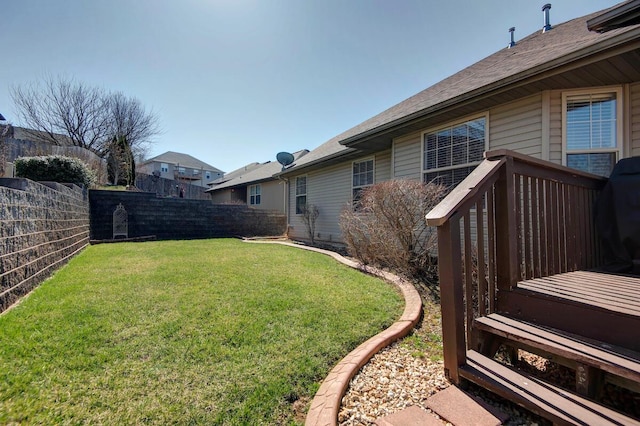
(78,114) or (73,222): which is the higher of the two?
(78,114)

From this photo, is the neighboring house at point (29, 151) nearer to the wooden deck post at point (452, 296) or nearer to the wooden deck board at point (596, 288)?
the wooden deck post at point (452, 296)

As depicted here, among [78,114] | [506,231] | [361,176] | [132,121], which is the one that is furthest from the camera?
[132,121]

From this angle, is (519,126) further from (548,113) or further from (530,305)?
(530,305)

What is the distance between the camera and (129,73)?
11.9m

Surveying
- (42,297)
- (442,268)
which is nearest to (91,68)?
(42,297)

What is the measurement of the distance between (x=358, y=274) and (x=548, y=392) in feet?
12.0

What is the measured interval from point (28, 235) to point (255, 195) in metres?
14.5

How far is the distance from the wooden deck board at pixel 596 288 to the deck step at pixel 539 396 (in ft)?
1.95

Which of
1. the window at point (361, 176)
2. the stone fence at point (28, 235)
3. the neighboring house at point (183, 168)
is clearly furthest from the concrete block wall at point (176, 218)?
the neighboring house at point (183, 168)

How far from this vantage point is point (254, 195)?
720 inches

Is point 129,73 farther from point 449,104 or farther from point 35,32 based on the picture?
point 449,104

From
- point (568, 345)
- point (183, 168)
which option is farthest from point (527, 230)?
point (183, 168)

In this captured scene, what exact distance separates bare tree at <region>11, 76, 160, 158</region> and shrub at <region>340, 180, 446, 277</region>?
18654 mm

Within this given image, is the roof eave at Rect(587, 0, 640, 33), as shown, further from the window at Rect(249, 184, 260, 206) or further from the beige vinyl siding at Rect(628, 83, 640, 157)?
the window at Rect(249, 184, 260, 206)
